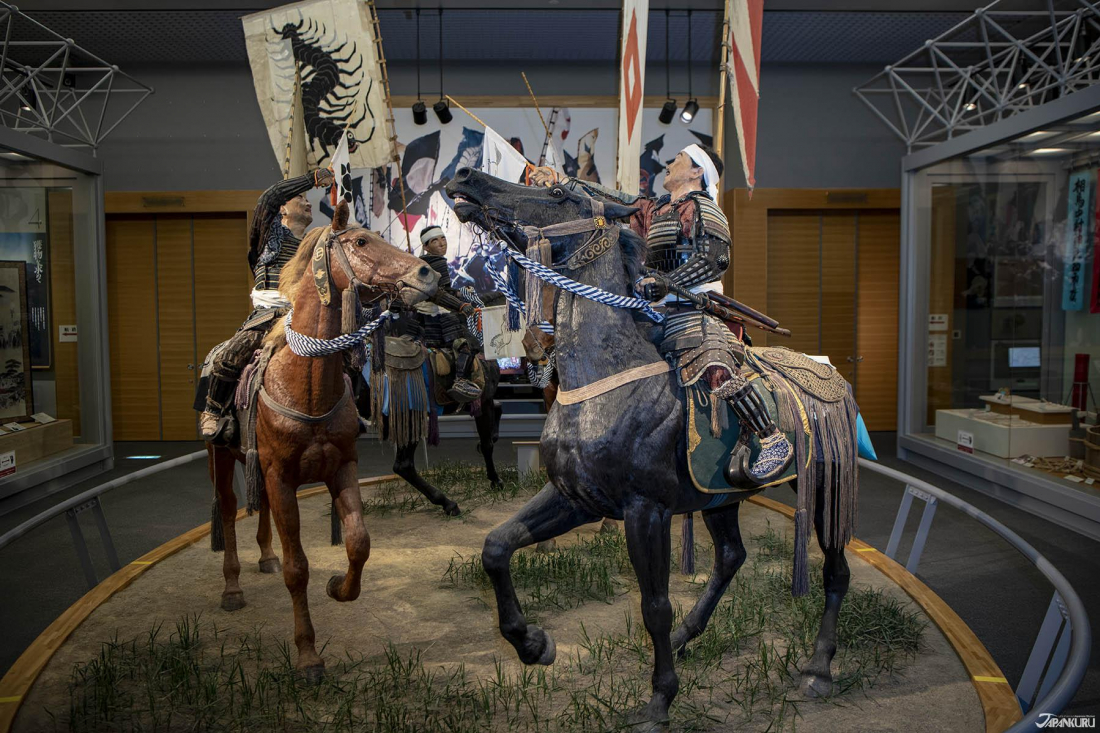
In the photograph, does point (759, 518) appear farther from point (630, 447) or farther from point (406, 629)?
point (630, 447)

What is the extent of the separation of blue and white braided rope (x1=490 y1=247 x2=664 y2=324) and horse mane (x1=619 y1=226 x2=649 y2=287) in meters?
0.12

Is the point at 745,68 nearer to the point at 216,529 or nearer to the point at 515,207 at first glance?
the point at 515,207

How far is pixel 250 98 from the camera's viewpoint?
28.9 feet

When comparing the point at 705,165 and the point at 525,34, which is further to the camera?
the point at 525,34

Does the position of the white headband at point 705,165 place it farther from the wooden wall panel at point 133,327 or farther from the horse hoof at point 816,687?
the wooden wall panel at point 133,327

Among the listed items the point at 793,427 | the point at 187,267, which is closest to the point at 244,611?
the point at 793,427

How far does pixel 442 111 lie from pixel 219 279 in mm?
3410

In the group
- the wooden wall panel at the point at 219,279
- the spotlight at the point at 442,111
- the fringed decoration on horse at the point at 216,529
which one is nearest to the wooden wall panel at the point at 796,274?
the spotlight at the point at 442,111

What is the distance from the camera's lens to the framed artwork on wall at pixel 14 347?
615 centimetres

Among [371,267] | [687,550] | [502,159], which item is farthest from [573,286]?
[502,159]

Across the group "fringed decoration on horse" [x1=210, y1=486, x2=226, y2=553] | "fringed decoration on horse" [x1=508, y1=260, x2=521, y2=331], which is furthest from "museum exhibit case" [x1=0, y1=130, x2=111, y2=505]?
"fringed decoration on horse" [x1=508, y1=260, x2=521, y2=331]

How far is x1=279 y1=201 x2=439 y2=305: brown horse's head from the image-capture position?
9.14 feet

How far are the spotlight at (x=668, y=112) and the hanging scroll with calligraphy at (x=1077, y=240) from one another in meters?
4.08

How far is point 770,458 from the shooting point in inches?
104
